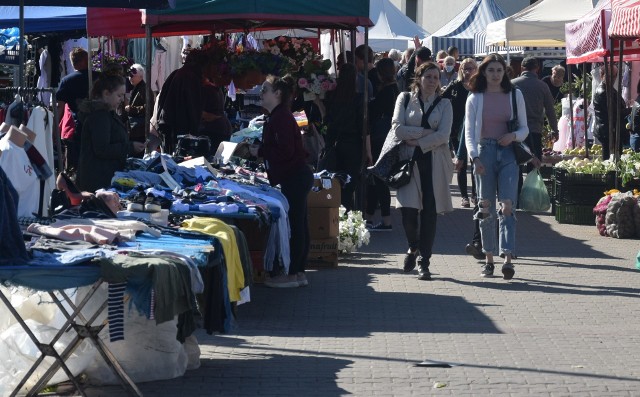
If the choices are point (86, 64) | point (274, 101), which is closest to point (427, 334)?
point (274, 101)

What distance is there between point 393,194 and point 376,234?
5010mm

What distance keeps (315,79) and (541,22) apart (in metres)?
8.72

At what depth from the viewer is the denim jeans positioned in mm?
11250

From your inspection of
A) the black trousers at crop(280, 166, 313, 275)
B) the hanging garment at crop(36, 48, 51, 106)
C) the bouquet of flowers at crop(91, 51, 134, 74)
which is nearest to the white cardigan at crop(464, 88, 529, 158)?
the black trousers at crop(280, 166, 313, 275)

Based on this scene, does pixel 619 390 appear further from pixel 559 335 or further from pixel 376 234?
pixel 376 234

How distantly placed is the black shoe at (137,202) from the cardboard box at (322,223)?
10.5 ft

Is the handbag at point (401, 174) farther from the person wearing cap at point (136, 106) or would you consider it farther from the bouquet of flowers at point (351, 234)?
the person wearing cap at point (136, 106)

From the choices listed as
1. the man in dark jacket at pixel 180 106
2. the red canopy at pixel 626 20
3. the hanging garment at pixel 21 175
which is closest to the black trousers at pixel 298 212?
the hanging garment at pixel 21 175

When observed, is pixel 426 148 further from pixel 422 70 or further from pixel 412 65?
pixel 412 65

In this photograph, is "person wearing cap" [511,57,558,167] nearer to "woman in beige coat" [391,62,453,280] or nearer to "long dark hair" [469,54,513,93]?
"long dark hair" [469,54,513,93]

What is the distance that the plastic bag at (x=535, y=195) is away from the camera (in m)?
16.7

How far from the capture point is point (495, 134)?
443 inches

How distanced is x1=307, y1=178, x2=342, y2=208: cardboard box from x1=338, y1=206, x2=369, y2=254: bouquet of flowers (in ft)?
1.92

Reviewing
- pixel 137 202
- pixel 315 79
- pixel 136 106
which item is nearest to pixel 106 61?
pixel 136 106
